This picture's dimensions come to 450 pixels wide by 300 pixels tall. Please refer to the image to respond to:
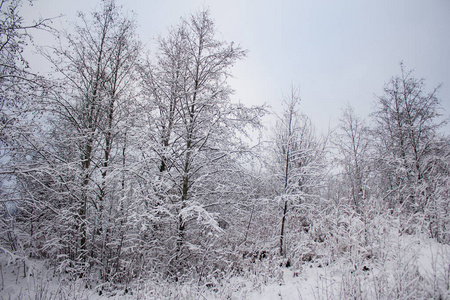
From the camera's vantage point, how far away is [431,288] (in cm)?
278

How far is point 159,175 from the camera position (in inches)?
195

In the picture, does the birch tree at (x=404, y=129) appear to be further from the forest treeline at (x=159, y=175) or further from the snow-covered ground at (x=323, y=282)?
the snow-covered ground at (x=323, y=282)

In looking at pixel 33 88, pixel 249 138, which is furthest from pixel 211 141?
pixel 33 88

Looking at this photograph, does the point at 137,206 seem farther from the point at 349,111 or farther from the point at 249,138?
the point at 349,111

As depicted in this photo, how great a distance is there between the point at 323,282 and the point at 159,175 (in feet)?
14.7

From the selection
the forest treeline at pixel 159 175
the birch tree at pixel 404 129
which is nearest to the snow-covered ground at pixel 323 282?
the forest treeline at pixel 159 175

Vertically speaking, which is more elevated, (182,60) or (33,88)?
(182,60)

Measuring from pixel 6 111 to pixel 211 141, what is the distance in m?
4.79

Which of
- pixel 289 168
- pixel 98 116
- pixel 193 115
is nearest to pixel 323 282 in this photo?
pixel 289 168

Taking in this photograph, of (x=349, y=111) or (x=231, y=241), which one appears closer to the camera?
(x=231, y=241)

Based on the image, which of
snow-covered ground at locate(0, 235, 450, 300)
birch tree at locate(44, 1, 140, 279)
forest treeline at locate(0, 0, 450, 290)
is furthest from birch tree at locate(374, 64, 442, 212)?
birch tree at locate(44, 1, 140, 279)

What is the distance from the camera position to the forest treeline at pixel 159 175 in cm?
439

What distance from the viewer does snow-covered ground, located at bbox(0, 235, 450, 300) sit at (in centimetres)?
289

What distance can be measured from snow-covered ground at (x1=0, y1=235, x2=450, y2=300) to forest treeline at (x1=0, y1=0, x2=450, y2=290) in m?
0.38
